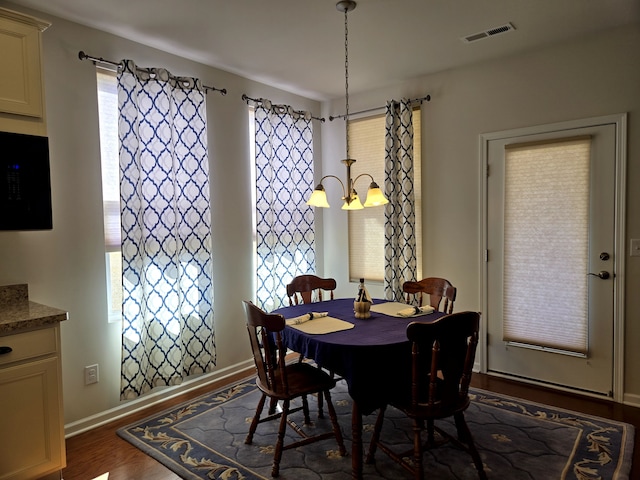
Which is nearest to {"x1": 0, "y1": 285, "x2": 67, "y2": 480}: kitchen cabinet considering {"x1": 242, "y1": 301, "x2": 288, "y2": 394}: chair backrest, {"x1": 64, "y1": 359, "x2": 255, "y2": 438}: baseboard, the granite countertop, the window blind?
the granite countertop

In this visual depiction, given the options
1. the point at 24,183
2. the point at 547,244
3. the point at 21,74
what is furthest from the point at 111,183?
the point at 547,244

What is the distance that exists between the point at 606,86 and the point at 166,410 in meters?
4.06

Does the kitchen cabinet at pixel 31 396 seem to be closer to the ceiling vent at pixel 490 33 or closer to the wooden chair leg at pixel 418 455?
the wooden chair leg at pixel 418 455

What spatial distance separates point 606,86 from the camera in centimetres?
312

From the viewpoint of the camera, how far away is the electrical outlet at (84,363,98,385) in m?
2.88

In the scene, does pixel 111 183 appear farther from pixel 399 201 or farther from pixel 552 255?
pixel 552 255

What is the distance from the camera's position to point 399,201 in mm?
4059

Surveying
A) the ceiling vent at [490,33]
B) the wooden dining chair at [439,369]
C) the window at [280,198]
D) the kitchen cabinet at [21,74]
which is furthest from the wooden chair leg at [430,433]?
the kitchen cabinet at [21,74]

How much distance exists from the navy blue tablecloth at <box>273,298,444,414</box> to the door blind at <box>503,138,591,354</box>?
1.69m

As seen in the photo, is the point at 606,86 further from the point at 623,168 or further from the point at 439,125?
the point at 439,125

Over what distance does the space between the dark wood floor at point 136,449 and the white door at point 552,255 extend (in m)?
0.17

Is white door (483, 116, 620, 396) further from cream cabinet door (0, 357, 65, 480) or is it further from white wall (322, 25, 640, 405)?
cream cabinet door (0, 357, 65, 480)

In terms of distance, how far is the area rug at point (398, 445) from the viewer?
2273 mm

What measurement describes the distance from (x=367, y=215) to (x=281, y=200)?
3.15 feet
